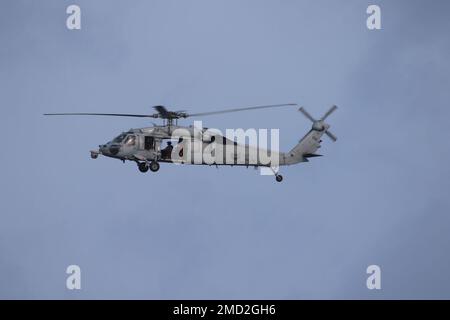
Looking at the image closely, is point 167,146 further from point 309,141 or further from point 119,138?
point 309,141

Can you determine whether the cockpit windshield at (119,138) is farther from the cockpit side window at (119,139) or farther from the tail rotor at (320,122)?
the tail rotor at (320,122)

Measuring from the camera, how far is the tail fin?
72.1m

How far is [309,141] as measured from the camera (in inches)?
2854

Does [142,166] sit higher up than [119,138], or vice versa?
[119,138]

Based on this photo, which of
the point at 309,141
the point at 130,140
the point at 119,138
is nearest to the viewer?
the point at 130,140

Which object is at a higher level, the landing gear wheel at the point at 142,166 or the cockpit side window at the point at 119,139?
the cockpit side window at the point at 119,139

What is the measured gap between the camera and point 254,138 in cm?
7125

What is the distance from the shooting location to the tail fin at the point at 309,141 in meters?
72.1

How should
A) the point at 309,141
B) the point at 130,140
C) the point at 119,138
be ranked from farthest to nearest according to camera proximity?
the point at 309,141 → the point at 119,138 → the point at 130,140

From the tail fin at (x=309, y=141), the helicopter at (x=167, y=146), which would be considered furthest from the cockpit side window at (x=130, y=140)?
the tail fin at (x=309, y=141)

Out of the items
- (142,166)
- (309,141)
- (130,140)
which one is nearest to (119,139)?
(130,140)
